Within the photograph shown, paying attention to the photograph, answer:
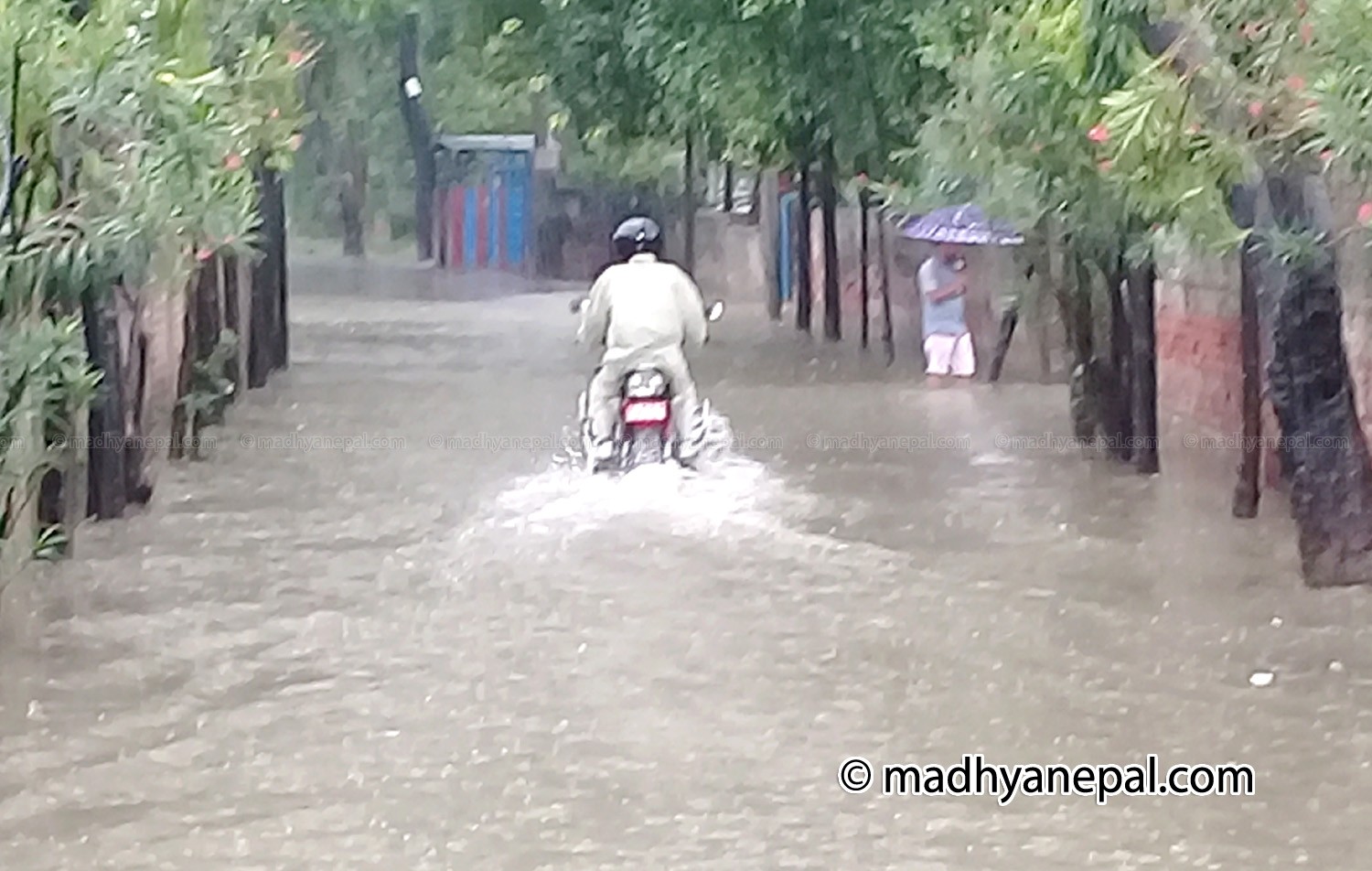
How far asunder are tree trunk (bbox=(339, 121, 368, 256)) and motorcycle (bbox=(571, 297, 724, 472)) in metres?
37.3

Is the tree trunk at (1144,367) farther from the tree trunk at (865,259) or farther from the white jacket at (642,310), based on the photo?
the tree trunk at (865,259)

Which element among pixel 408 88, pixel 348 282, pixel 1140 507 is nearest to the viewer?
pixel 1140 507

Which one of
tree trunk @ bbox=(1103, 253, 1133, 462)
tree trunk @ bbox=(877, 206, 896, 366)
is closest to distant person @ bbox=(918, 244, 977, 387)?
tree trunk @ bbox=(877, 206, 896, 366)

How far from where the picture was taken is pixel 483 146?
45875 millimetres

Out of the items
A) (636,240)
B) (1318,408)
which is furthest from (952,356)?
(1318,408)

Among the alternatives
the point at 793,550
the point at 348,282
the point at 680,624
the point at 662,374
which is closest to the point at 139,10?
the point at 680,624

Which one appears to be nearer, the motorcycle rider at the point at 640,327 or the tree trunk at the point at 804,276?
the motorcycle rider at the point at 640,327

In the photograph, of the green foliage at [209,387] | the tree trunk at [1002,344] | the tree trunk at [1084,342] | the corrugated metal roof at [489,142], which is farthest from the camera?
the corrugated metal roof at [489,142]

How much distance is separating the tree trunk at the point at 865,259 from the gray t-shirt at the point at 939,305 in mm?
3210

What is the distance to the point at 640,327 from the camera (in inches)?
515

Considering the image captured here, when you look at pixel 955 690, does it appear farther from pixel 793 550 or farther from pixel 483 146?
pixel 483 146

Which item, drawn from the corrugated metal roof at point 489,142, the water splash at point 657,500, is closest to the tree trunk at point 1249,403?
the water splash at point 657,500

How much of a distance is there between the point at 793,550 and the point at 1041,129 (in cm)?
298

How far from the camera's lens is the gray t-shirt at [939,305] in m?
19.7
